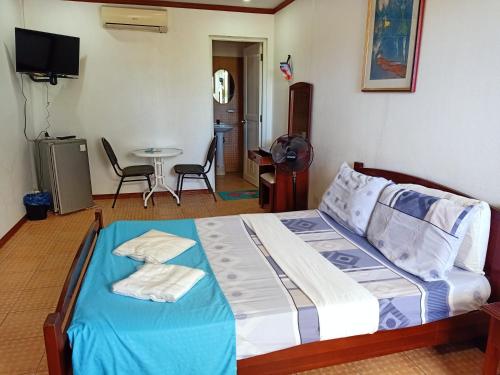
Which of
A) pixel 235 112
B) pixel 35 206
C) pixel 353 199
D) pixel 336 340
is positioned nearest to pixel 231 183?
pixel 235 112

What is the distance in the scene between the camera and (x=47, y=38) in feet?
13.1

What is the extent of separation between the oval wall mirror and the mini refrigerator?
2.77 metres

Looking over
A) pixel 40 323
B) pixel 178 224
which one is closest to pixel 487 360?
pixel 178 224

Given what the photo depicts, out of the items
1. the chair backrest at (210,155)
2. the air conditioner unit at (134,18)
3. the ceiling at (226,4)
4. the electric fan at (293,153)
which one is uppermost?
the ceiling at (226,4)

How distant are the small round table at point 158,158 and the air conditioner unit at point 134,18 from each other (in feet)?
4.93

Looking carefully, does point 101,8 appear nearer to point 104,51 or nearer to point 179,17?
point 104,51

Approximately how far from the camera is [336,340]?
5.65 feet

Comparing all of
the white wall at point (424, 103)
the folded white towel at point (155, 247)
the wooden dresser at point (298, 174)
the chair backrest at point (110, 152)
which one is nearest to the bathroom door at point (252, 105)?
the wooden dresser at point (298, 174)

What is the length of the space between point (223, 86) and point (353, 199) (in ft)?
14.9

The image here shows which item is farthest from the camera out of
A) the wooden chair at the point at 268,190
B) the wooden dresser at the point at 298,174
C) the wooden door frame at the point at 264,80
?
the wooden door frame at the point at 264,80

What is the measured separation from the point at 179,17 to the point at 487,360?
470 cm

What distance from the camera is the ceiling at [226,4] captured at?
4582 millimetres

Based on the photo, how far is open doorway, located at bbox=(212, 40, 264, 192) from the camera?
5.84 metres

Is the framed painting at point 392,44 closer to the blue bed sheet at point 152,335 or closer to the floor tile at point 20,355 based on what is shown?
the blue bed sheet at point 152,335
